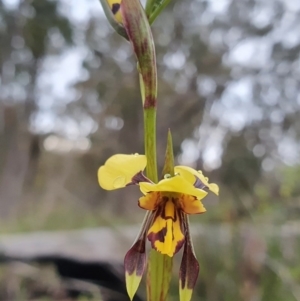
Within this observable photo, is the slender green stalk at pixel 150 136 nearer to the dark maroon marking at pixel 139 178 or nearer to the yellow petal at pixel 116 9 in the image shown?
the dark maroon marking at pixel 139 178

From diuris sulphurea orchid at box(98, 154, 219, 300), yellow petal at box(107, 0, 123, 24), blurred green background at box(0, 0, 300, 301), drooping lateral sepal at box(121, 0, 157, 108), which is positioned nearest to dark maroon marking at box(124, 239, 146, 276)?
diuris sulphurea orchid at box(98, 154, 219, 300)

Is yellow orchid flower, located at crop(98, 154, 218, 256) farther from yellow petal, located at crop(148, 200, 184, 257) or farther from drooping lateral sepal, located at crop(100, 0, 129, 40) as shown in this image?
drooping lateral sepal, located at crop(100, 0, 129, 40)

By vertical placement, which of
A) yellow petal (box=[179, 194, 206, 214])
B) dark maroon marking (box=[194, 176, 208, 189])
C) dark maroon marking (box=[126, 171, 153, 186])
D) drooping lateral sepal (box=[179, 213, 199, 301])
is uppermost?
dark maroon marking (box=[126, 171, 153, 186])

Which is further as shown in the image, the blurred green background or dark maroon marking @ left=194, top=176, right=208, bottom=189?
the blurred green background

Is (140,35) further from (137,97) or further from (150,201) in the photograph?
(137,97)

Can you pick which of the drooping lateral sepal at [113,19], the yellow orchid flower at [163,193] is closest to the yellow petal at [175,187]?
the yellow orchid flower at [163,193]

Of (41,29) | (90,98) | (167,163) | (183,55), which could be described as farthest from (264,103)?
(167,163)

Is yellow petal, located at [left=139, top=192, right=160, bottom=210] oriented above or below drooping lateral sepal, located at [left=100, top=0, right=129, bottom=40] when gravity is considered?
below

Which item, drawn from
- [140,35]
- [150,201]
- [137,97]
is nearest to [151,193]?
[150,201]
